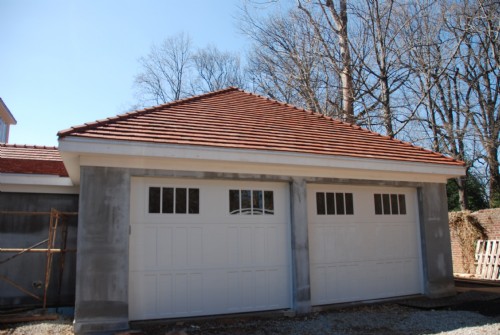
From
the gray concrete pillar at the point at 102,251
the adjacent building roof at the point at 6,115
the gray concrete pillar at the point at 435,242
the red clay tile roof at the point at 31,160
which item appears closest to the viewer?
the gray concrete pillar at the point at 102,251

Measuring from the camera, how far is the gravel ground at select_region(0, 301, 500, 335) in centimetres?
637

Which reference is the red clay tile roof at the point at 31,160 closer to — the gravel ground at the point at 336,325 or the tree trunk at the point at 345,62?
the gravel ground at the point at 336,325

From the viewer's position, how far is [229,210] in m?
7.53

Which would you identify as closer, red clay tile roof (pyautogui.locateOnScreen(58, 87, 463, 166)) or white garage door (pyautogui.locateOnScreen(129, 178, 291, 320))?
white garage door (pyautogui.locateOnScreen(129, 178, 291, 320))

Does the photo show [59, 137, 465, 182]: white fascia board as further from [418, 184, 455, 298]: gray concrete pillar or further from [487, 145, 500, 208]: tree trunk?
[487, 145, 500, 208]: tree trunk

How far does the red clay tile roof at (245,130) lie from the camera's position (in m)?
7.07

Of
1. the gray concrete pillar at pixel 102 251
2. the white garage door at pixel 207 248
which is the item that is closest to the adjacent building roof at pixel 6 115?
the gray concrete pillar at pixel 102 251

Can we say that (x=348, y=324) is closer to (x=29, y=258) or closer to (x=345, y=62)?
(x=29, y=258)

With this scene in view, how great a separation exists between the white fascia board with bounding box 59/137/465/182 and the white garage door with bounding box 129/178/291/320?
1.30ft

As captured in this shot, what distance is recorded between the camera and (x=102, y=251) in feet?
Result: 21.1

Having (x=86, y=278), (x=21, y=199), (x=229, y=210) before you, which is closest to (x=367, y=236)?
(x=229, y=210)

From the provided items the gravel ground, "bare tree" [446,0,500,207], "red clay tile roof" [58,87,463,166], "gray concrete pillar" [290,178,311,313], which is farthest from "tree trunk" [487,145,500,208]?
"gray concrete pillar" [290,178,311,313]

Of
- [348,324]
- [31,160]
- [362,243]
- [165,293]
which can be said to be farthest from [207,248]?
[31,160]

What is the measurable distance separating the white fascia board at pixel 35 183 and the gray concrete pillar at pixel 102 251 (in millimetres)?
2836
